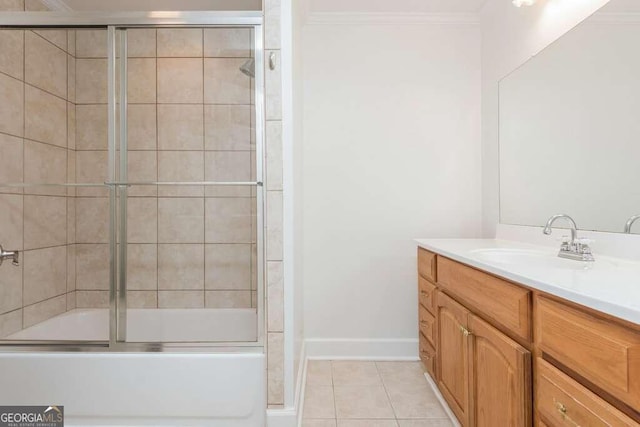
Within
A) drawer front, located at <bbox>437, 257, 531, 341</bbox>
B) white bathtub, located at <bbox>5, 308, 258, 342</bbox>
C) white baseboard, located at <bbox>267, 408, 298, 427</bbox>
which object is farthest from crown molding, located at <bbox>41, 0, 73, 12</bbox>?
drawer front, located at <bbox>437, 257, 531, 341</bbox>

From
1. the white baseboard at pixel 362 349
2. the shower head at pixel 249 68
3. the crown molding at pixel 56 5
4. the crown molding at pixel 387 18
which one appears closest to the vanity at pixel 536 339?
the white baseboard at pixel 362 349

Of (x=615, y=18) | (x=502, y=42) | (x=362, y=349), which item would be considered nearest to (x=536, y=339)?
(x=615, y=18)

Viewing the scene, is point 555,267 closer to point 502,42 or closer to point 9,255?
point 502,42

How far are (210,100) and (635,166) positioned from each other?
2022 mm

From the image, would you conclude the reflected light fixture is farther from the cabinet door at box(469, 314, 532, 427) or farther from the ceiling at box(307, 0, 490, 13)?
the cabinet door at box(469, 314, 532, 427)

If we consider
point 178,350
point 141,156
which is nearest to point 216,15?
point 141,156

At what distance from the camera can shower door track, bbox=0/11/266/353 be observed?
5.79ft

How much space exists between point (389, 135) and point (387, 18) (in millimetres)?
841

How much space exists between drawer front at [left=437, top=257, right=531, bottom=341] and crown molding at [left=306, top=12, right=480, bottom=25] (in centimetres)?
179

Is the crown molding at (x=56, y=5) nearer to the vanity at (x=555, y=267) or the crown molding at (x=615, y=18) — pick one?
the vanity at (x=555, y=267)

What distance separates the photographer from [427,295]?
2109mm

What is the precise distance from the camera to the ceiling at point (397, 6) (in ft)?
7.86

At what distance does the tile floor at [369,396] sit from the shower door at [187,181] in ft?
1.91

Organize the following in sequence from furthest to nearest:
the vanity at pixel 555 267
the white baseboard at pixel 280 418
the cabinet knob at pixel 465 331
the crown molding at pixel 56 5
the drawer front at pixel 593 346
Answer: the crown molding at pixel 56 5
the white baseboard at pixel 280 418
the cabinet knob at pixel 465 331
the vanity at pixel 555 267
the drawer front at pixel 593 346
